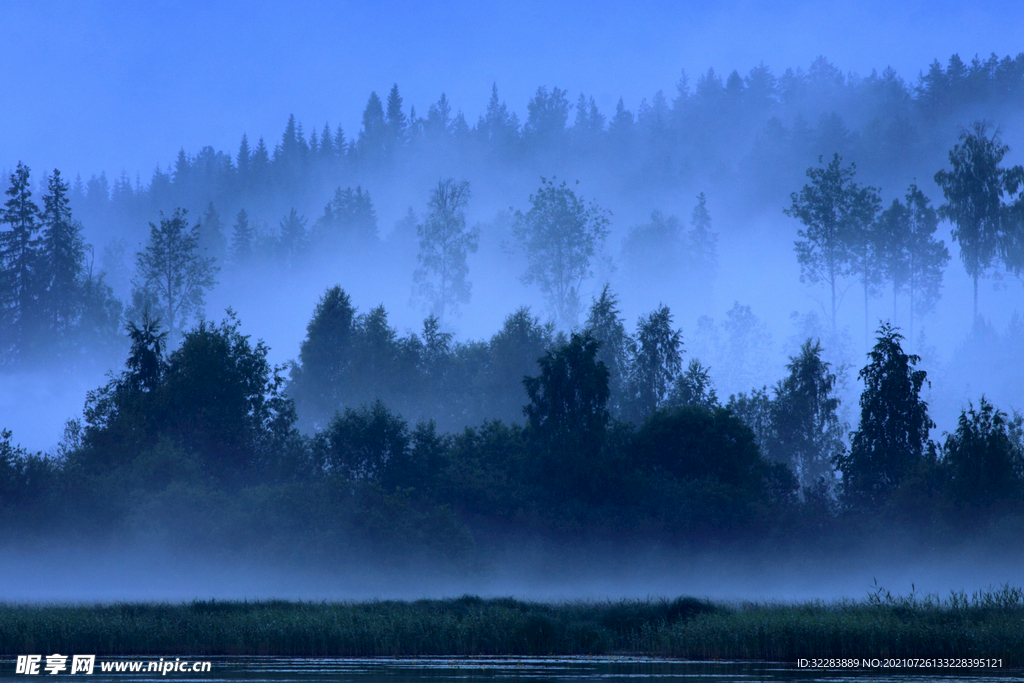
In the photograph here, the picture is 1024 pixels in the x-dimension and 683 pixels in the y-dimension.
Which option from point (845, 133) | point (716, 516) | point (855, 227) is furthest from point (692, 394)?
point (845, 133)

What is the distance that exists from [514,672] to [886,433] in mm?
54965

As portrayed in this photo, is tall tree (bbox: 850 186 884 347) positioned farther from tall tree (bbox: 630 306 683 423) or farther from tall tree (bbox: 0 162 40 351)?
tall tree (bbox: 0 162 40 351)

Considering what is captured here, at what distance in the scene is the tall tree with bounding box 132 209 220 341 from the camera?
132125 mm

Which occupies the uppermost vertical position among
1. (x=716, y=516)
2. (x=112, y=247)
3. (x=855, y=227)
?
(x=112, y=247)

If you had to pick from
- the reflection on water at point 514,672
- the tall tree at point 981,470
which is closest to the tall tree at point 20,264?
the reflection on water at point 514,672

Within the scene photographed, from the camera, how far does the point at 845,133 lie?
176 meters

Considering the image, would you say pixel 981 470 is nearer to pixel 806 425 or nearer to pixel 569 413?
pixel 806 425

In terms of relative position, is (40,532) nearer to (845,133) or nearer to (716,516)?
(716,516)

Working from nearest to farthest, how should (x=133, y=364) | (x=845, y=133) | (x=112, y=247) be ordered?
1. (x=133, y=364)
2. (x=845, y=133)
3. (x=112, y=247)

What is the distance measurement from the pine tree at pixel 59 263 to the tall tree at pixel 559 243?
59405 millimetres

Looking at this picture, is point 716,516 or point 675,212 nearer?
point 716,516

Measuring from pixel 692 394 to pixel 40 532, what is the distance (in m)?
57.1

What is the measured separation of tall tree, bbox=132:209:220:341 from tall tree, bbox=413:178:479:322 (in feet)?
96.6

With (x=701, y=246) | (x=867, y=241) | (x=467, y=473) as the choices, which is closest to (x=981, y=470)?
(x=467, y=473)
